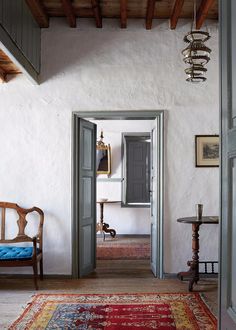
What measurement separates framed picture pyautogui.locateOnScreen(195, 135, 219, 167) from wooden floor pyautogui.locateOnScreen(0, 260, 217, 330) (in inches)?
62.4

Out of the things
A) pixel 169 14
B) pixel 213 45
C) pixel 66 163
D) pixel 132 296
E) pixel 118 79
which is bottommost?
pixel 132 296

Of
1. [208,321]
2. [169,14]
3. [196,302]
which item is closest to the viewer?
[208,321]

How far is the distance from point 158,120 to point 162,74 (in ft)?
2.14

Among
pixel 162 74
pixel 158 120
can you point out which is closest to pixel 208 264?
pixel 158 120

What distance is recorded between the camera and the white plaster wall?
29.8ft

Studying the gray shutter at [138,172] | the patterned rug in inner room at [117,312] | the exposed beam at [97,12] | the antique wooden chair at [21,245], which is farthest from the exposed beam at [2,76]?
the gray shutter at [138,172]

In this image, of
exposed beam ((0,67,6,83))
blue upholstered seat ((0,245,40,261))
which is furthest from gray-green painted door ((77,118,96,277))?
exposed beam ((0,67,6,83))

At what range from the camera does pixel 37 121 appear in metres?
Result: 5.54

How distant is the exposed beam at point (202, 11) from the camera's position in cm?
482

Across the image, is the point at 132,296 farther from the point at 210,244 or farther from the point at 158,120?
the point at 158,120

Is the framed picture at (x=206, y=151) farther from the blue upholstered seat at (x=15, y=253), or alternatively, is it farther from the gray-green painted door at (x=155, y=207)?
the blue upholstered seat at (x=15, y=253)

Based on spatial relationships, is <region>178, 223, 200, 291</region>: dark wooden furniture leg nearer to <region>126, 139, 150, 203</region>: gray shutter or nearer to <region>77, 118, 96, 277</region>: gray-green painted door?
<region>77, 118, 96, 277</region>: gray-green painted door

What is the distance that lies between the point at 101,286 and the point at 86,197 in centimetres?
131

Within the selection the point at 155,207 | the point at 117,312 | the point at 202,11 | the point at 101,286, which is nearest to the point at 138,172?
the point at 155,207
